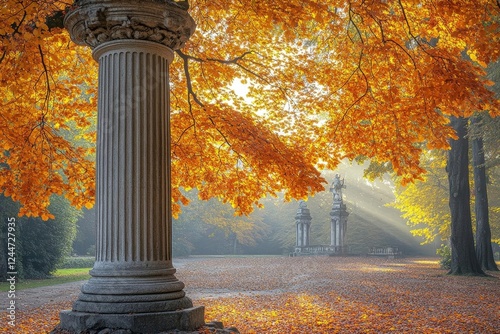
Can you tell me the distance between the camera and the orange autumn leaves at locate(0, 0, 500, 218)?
8.95 m

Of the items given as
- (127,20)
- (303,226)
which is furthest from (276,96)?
(303,226)

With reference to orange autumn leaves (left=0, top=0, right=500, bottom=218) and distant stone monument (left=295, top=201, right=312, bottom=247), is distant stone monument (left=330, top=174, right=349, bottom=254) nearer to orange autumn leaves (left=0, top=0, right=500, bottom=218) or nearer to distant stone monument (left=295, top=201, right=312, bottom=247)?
distant stone monument (left=295, top=201, right=312, bottom=247)

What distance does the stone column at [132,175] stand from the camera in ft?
18.3

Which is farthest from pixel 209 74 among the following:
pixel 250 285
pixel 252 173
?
pixel 250 285

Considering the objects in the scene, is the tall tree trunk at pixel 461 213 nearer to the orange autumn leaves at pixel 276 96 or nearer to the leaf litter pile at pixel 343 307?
the leaf litter pile at pixel 343 307

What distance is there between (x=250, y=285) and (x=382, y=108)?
8.50 m

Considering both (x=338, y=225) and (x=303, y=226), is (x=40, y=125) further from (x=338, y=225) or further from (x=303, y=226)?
(x=303, y=226)

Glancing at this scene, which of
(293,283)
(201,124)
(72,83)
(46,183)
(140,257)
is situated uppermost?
(72,83)

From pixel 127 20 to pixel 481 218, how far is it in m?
21.5

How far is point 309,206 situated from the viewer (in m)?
55.6

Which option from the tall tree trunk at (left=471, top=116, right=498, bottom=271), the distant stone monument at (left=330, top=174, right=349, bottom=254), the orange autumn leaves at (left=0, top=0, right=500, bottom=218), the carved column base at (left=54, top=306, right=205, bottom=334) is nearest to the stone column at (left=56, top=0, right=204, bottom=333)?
the carved column base at (left=54, top=306, right=205, bottom=334)

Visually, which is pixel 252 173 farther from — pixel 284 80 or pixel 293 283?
pixel 293 283

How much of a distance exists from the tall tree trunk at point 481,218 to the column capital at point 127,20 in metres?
19.5

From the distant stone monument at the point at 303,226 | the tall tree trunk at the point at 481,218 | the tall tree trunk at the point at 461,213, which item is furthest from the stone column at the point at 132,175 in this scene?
the distant stone monument at the point at 303,226
